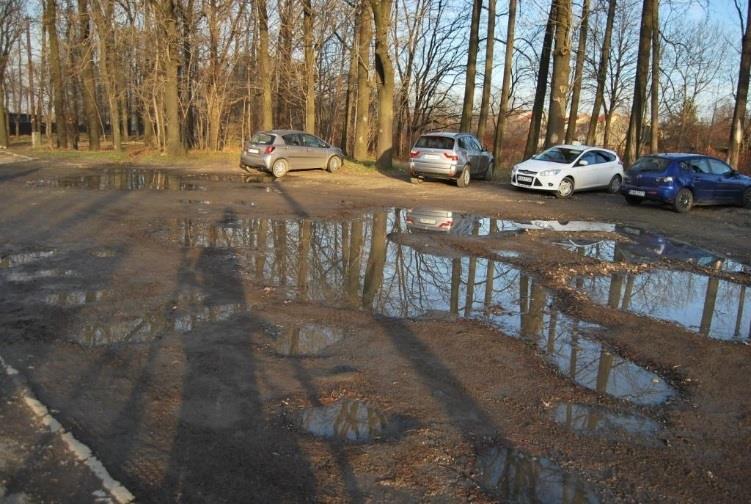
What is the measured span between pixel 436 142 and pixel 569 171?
458 centimetres

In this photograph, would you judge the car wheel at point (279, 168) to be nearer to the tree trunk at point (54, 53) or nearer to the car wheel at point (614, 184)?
the car wheel at point (614, 184)

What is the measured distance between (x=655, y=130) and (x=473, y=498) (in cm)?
2701

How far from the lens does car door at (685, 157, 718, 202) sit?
16.6m

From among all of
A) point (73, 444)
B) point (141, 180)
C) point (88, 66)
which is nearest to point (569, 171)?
point (141, 180)

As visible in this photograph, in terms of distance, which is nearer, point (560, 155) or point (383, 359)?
point (383, 359)

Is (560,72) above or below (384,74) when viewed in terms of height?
above

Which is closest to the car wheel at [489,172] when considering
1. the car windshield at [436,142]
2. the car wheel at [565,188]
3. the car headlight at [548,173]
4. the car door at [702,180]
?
the car windshield at [436,142]

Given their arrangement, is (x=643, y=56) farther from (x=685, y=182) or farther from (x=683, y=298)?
(x=683, y=298)

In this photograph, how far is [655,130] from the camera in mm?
26781

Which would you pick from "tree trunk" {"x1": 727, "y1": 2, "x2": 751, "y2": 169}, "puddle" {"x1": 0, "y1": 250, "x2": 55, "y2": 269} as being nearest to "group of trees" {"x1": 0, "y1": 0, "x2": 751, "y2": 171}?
"tree trunk" {"x1": 727, "y1": 2, "x2": 751, "y2": 169}

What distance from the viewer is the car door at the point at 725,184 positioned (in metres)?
17.0

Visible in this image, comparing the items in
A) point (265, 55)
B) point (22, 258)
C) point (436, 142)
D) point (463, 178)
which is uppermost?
point (265, 55)

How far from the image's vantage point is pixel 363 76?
2702cm

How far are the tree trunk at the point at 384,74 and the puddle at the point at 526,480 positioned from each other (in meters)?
22.0
